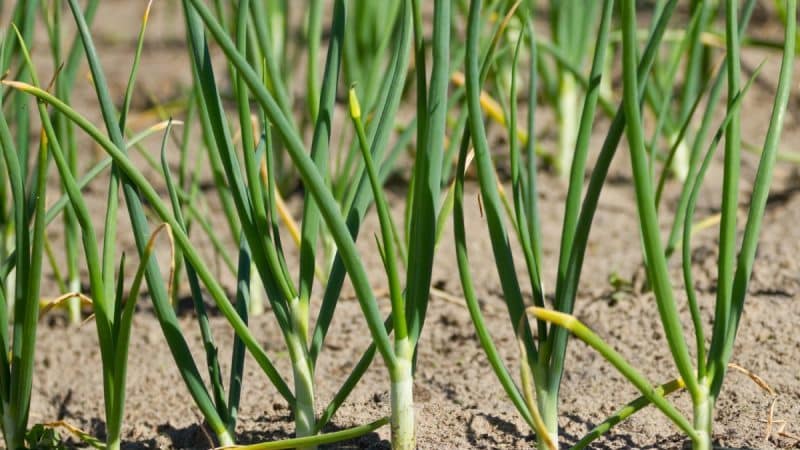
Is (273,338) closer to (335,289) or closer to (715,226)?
(335,289)

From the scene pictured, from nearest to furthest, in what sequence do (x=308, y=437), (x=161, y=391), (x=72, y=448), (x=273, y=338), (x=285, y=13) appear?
(x=308, y=437) → (x=72, y=448) → (x=161, y=391) → (x=273, y=338) → (x=285, y=13)

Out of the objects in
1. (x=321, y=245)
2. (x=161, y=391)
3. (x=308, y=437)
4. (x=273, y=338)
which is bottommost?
(x=308, y=437)

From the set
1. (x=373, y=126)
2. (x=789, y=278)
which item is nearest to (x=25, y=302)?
(x=373, y=126)

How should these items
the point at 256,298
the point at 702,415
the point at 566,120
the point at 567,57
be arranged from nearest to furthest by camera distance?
the point at 702,415 → the point at 256,298 → the point at 567,57 → the point at 566,120

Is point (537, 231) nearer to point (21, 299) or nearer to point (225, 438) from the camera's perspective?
point (225, 438)

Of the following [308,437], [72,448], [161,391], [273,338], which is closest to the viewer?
[308,437]

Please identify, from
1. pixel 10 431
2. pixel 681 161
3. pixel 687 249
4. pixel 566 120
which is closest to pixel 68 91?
pixel 10 431
